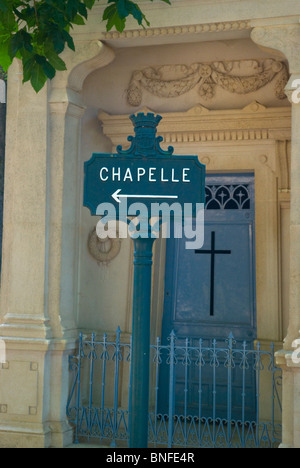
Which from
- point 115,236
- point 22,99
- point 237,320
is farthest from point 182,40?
point 237,320

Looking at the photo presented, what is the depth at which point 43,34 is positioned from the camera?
16.3 ft

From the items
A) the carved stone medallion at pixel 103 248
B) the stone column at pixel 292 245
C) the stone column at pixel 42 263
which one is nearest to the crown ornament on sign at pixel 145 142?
the stone column at pixel 292 245

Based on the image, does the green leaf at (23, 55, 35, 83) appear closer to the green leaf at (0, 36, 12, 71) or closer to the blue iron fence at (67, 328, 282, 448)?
the green leaf at (0, 36, 12, 71)

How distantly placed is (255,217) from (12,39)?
3.53 meters

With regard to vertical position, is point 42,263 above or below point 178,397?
above

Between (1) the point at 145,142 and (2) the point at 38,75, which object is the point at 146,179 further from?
(2) the point at 38,75

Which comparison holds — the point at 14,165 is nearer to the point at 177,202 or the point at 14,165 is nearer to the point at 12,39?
the point at 12,39

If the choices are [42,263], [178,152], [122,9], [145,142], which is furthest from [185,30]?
[145,142]

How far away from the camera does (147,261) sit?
367 centimetres

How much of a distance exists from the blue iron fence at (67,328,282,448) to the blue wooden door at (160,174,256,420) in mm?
32

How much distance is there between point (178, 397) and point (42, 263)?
2282mm

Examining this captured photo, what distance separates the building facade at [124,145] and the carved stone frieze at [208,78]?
0.01 meters

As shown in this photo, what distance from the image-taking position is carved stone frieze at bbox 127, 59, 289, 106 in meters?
7.33

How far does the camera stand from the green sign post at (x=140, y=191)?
3.43 meters
